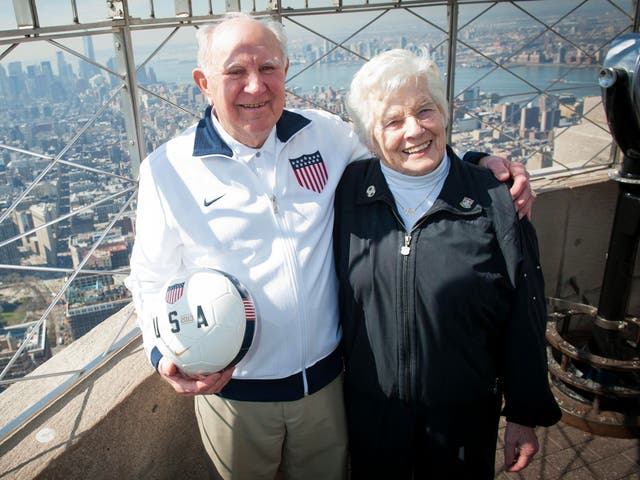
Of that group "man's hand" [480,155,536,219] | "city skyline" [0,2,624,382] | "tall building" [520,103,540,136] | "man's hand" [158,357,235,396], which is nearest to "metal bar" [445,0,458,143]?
"city skyline" [0,2,624,382]

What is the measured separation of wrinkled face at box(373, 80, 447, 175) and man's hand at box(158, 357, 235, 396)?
2.71 ft

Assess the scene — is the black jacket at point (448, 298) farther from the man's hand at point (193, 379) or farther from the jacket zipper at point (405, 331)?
the man's hand at point (193, 379)

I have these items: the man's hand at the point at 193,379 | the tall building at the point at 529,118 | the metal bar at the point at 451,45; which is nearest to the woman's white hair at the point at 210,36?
the man's hand at the point at 193,379

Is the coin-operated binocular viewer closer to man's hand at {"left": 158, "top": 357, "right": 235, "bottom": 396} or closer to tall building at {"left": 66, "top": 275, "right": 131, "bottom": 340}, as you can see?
man's hand at {"left": 158, "top": 357, "right": 235, "bottom": 396}

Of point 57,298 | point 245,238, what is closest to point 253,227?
point 245,238

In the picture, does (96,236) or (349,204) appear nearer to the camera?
(349,204)

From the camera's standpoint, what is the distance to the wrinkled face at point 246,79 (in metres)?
1.61

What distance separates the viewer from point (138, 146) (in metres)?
2.56

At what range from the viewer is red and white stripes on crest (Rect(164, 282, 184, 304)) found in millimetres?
1524

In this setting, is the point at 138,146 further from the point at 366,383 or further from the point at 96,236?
the point at 366,383

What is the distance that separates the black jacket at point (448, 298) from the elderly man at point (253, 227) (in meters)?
0.10

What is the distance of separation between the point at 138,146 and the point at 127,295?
33.1 inches

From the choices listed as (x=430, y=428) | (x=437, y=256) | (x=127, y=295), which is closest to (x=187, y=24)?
(x=127, y=295)

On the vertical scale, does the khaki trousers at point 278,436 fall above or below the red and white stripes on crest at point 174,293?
below
